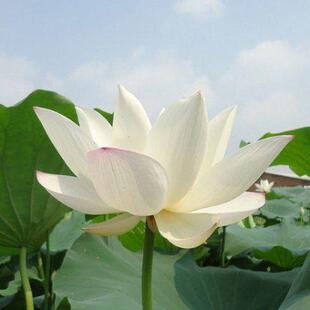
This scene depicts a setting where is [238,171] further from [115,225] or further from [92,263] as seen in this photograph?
[92,263]

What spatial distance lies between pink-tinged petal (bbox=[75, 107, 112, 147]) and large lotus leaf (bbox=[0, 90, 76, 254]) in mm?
255

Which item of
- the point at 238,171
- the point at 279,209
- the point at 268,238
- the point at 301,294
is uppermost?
the point at 238,171

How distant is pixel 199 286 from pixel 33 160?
13.9 inches

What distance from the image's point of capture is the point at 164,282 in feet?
2.98

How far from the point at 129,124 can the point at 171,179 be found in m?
0.09

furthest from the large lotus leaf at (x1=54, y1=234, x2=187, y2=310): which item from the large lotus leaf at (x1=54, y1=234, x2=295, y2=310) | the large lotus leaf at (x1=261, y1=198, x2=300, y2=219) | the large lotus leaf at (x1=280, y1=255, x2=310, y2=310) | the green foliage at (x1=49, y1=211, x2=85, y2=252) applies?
the large lotus leaf at (x1=261, y1=198, x2=300, y2=219)

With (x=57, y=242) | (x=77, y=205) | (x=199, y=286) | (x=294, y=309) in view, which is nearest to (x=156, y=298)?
(x=199, y=286)

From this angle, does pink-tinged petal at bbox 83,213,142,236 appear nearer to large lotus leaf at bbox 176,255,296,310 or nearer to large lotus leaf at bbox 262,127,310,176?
large lotus leaf at bbox 176,255,296,310

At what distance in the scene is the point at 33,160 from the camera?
2.96ft

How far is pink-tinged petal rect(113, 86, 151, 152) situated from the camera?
23.2 inches

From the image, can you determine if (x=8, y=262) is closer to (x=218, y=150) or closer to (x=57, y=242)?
(x=57, y=242)

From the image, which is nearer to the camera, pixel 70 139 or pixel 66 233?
pixel 70 139

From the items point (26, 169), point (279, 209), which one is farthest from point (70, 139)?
point (279, 209)

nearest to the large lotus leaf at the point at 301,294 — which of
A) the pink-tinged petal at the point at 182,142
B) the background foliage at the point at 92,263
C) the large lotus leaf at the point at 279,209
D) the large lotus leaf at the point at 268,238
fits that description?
the background foliage at the point at 92,263
